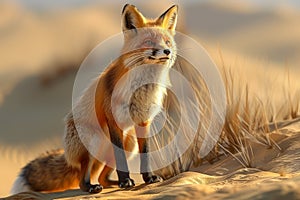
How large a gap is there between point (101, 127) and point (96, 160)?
1.03 feet

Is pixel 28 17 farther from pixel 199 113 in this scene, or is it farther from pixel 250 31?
pixel 199 113

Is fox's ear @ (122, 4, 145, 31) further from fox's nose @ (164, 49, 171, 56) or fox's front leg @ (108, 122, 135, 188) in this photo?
fox's front leg @ (108, 122, 135, 188)

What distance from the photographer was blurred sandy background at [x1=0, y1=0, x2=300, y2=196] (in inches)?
583

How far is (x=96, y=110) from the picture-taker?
592 centimetres

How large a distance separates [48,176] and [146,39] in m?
1.68

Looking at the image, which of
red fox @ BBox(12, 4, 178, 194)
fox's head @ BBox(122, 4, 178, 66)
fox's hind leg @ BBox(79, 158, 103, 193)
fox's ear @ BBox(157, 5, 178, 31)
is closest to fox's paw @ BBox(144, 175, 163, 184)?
red fox @ BBox(12, 4, 178, 194)

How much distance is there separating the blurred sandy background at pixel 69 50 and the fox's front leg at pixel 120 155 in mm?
2404

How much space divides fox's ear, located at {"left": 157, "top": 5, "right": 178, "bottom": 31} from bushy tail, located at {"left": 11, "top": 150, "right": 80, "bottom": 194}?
1.55 m

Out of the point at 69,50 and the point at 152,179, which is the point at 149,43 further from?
the point at 69,50

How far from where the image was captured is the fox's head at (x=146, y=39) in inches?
217

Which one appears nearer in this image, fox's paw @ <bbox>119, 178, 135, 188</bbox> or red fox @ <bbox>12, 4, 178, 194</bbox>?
red fox @ <bbox>12, 4, 178, 194</bbox>

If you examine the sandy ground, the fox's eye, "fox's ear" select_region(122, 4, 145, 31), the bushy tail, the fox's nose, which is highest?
"fox's ear" select_region(122, 4, 145, 31)

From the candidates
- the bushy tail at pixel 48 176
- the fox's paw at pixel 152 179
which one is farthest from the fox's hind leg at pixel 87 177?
the fox's paw at pixel 152 179

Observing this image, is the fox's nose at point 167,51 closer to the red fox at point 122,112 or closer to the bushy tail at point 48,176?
the red fox at point 122,112
